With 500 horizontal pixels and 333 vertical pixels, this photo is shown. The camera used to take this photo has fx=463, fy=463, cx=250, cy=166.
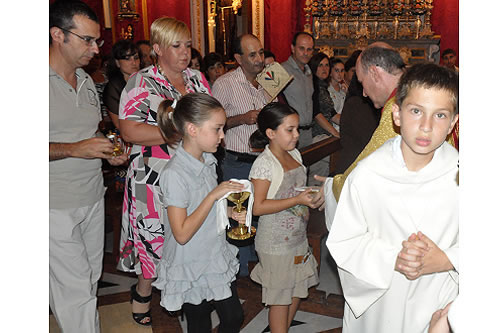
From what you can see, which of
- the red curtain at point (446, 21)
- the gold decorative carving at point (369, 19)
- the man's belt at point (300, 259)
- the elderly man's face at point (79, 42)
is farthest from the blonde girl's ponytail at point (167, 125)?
the red curtain at point (446, 21)

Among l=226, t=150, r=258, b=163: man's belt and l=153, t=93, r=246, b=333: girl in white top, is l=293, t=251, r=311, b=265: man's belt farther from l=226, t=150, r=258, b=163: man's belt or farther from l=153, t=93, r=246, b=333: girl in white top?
l=226, t=150, r=258, b=163: man's belt

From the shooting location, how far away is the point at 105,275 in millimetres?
4004

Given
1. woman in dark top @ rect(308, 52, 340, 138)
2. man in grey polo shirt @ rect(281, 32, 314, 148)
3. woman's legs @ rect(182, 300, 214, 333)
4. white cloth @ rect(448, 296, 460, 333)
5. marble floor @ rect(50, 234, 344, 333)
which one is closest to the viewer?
white cloth @ rect(448, 296, 460, 333)

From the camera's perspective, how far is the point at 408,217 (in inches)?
60.7

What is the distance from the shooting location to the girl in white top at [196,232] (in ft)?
7.06

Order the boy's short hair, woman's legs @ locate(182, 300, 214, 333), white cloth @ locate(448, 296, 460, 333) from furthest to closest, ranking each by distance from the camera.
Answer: woman's legs @ locate(182, 300, 214, 333), the boy's short hair, white cloth @ locate(448, 296, 460, 333)

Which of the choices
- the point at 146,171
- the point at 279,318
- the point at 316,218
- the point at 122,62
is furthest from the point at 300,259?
the point at 122,62

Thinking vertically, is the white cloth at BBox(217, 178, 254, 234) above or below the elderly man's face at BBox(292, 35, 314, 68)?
below

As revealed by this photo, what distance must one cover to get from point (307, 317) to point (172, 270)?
4.65ft

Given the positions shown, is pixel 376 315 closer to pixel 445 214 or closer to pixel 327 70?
pixel 445 214

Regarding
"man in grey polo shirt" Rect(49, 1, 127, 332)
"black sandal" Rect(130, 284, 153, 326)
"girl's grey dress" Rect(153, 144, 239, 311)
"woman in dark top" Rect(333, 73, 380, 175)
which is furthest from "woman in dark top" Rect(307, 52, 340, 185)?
"man in grey polo shirt" Rect(49, 1, 127, 332)

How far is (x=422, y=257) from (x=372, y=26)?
10.5 meters

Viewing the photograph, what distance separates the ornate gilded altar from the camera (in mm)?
10648

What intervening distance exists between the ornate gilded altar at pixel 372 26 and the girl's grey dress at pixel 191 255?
9223 millimetres
